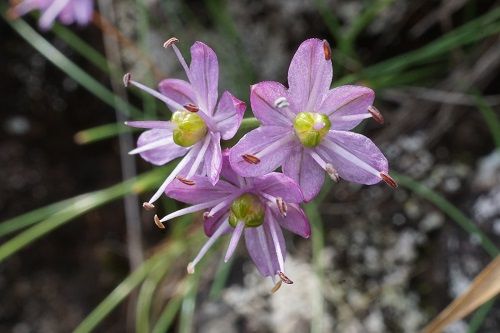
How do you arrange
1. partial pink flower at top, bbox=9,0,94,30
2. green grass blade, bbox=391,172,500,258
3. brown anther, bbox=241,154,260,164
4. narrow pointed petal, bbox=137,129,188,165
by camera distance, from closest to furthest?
brown anther, bbox=241,154,260,164, narrow pointed petal, bbox=137,129,188,165, green grass blade, bbox=391,172,500,258, partial pink flower at top, bbox=9,0,94,30

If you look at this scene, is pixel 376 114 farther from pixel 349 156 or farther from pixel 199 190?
pixel 199 190

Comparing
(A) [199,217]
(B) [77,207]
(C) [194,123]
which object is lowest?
(A) [199,217]

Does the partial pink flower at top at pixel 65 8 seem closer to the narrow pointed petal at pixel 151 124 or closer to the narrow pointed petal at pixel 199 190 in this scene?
the narrow pointed petal at pixel 151 124

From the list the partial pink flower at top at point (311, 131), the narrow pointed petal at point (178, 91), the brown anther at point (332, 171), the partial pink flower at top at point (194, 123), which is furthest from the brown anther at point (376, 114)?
the narrow pointed petal at point (178, 91)

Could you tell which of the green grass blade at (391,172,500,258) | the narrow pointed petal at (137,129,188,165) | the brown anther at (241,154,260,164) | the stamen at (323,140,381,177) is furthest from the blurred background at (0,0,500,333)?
the brown anther at (241,154,260,164)

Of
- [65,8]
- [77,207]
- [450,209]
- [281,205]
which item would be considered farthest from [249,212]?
[65,8]

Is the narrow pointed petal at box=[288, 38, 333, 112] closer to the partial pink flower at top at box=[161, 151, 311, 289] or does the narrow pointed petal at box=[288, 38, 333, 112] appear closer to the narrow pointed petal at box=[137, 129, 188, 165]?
the partial pink flower at top at box=[161, 151, 311, 289]
